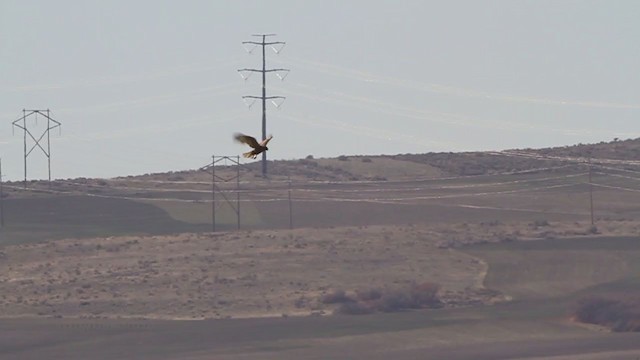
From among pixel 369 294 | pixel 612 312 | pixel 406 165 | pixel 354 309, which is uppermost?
pixel 406 165

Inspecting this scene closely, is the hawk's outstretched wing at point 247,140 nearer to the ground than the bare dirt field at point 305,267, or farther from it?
farther from it

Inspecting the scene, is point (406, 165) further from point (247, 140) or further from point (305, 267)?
point (247, 140)

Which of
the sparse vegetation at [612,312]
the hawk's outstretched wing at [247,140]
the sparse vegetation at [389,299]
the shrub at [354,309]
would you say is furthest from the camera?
the sparse vegetation at [389,299]

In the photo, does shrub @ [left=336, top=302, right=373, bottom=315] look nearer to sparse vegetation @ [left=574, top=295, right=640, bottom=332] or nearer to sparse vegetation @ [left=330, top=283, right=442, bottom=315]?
sparse vegetation @ [left=330, top=283, right=442, bottom=315]

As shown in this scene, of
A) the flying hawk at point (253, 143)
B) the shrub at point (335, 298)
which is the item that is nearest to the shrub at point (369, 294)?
the shrub at point (335, 298)

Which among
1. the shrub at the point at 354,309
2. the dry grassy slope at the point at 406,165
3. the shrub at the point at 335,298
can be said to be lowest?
the shrub at the point at 354,309

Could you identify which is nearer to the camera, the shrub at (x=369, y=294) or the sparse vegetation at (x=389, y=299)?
the sparse vegetation at (x=389, y=299)

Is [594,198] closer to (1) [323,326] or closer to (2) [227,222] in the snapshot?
(2) [227,222]

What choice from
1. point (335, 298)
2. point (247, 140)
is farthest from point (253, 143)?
point (335, 298)

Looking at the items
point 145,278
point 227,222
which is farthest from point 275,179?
point 145,278

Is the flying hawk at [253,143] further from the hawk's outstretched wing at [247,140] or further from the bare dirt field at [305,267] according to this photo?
the bare dirt field at [305,267]

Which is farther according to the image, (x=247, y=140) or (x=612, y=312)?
(x=612, y=312)
